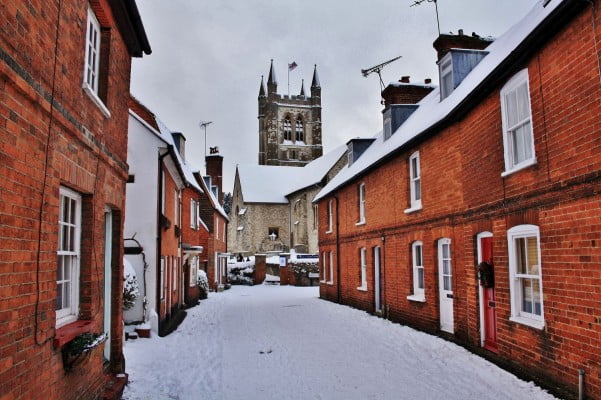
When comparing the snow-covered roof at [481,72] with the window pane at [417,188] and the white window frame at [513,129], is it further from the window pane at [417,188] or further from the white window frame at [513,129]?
the window pane at [417,188]

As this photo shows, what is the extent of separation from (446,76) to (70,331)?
12.4m

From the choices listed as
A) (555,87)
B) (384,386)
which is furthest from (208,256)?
(555,87)

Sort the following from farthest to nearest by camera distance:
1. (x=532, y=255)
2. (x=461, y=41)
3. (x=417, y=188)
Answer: (x=461, y=41)
(x=417, y=188)
(x=532, y=255)

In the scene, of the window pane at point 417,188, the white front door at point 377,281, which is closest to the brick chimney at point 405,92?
the white front door at point 377,281

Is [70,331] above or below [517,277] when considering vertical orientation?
below

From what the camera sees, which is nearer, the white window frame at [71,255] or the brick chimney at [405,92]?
the white window frame at [71,255]

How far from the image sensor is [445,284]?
40.1 feet

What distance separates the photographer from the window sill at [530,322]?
7.63m

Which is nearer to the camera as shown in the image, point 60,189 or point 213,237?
point 60,189

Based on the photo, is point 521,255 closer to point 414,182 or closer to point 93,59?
point 414,182

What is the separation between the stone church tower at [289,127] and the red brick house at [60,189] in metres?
64.9

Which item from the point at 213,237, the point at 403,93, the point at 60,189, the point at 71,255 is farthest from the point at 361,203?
the point at 60,189

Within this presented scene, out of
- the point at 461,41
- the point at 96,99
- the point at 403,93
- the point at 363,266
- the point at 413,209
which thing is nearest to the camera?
the point at 96,99

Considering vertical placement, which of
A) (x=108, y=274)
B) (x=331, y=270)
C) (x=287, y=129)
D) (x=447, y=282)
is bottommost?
(x=331, y=270)
